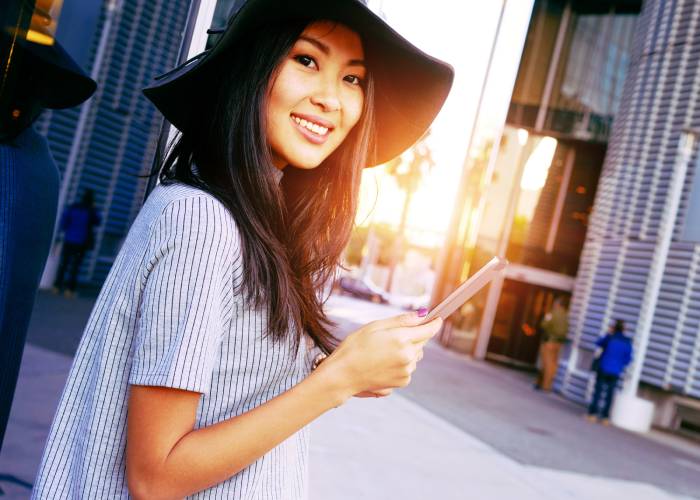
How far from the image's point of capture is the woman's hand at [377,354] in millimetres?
1023

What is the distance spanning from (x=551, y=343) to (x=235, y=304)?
12.7 meters

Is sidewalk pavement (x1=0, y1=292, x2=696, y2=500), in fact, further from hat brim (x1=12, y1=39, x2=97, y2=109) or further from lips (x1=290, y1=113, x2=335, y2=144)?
lips (x1=290, y1=113, x2=335, y2=144)

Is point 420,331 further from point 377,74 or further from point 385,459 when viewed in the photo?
point 385,459

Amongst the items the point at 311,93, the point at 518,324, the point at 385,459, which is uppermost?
the point at 311,93

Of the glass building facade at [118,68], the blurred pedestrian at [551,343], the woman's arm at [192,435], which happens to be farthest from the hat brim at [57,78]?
the blurred pedestrian at [551,343]

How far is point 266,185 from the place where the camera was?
1.10 m

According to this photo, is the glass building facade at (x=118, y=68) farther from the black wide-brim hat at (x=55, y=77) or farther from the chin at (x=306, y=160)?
the chin at (x=306, y=160)

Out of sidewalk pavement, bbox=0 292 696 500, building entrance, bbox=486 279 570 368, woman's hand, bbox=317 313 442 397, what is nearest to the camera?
woman's hand, bbox=317 313 442 397

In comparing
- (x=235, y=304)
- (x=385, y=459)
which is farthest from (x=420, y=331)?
(x=385, y=459)

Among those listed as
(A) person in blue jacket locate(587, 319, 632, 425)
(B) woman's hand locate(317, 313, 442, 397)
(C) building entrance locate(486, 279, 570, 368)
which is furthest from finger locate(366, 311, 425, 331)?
(C) building entrance locate(486, 279, 570, 368)

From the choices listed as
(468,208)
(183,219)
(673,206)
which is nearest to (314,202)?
(183,219)

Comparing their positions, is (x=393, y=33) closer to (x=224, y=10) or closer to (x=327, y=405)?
(x=327, y=405)

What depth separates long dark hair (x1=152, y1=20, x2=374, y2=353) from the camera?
104cm

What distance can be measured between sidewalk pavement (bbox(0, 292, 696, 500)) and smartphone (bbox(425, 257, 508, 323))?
7.13 ft
